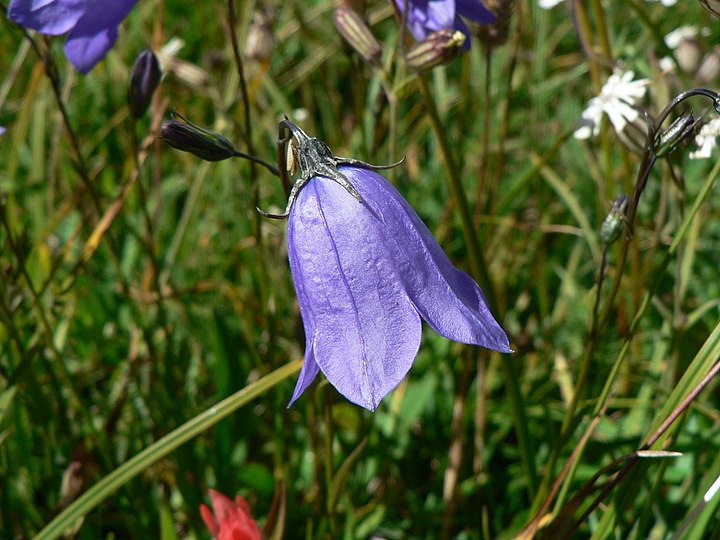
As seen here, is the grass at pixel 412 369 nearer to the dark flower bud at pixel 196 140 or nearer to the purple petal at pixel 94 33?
the purple petal at pixel 94 33

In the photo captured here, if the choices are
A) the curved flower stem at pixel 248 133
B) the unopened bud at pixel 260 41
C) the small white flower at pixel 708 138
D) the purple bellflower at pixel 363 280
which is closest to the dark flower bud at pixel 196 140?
the curved flower stem at pixel 248 133

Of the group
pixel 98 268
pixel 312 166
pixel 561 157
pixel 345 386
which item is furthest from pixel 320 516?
pixel 561 157

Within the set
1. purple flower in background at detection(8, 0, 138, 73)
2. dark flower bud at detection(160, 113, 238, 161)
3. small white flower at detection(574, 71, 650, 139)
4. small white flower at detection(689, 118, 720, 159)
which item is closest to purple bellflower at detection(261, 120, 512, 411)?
dark flower bud at detection(160, 113, 238, 161)

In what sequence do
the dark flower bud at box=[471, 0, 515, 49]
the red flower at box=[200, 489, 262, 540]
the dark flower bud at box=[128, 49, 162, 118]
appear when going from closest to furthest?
1. the red flower at box=[200, 489, 262, 540]
2. the dark flower bud at box=[128, 49, 162, 118]
3. the dark flower bud at box=[471, 0, 515, 49]

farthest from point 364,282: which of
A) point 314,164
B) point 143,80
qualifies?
point 143,80

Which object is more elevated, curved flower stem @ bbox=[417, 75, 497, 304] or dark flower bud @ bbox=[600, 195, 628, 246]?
curved flower stem @ bbox=[417, 75, 497, 304]

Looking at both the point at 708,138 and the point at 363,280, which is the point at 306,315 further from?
the point at 708,138

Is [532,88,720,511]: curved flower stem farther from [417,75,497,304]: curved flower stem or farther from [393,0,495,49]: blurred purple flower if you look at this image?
[393,0,495,49]: blurred purple flower
